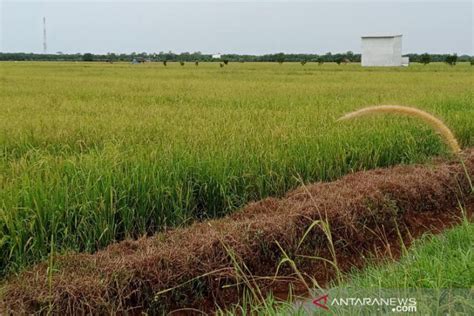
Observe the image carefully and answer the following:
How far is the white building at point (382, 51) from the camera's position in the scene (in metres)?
42.0

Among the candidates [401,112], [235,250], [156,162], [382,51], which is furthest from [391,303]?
[382,51]

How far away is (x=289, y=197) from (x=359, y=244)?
61 centimetres

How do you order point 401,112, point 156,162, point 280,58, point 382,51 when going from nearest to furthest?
point 401,112 → point 156,162 → point 382,51 → point 280,58

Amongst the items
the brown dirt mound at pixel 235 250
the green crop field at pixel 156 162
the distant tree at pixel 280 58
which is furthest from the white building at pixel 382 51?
the brown dirt mound at pixel 235 250

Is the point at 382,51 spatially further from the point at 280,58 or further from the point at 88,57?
the point at 88,57

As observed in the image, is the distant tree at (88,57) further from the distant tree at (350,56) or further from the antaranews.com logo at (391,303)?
the antaranews.com logo at (391,303)

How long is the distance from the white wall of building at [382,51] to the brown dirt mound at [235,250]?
40558 mm

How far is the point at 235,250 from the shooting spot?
2.71 meters

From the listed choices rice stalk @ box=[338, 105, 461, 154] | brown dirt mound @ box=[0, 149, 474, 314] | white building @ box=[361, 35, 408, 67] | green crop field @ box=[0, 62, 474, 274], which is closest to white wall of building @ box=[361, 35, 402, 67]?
white building @ box=[361, 35, 408, 67]

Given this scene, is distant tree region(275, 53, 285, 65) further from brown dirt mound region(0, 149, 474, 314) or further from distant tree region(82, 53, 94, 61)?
brown dirt mound region(0, 149, 474, 314)

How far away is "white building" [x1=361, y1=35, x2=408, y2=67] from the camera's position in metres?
42.0

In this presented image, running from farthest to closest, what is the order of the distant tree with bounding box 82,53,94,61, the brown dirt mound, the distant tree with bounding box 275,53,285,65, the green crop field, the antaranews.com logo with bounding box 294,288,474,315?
the distant tree with bounding box 82,53,94,61 → the distant tree with bounding box 275,53,285,65 → the green crop field → the brown dirt mound → the antaranews.com logo with bounding box 294,288,474,315

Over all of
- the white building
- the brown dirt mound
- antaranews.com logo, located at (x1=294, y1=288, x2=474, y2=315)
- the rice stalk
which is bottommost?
the brown dirt mound

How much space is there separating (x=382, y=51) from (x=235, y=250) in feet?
142
